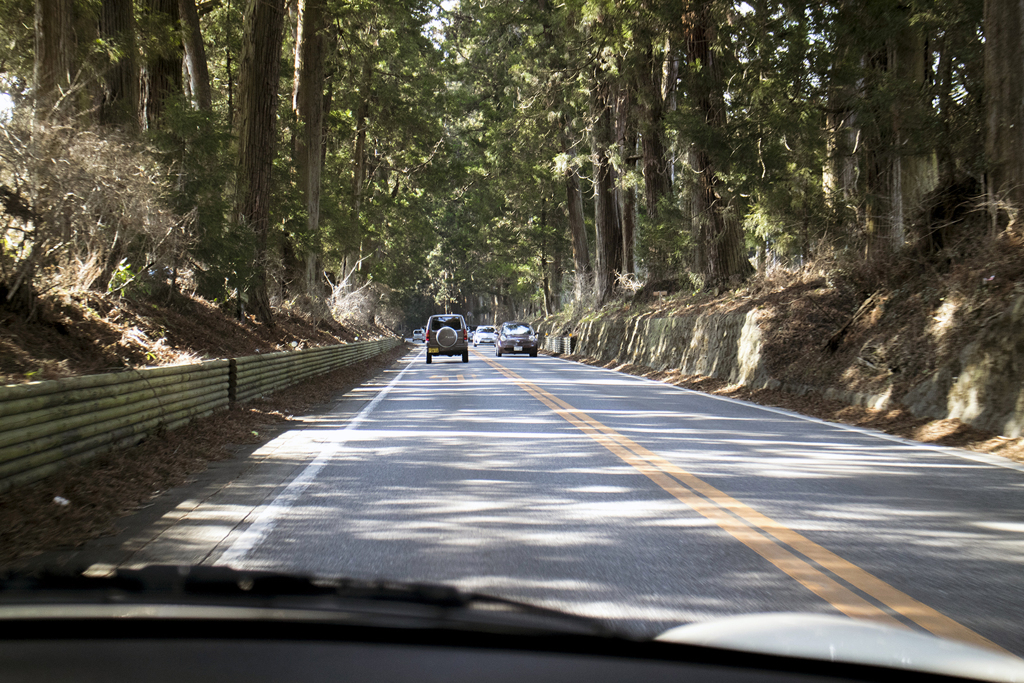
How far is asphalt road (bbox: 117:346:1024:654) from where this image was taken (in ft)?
13.8

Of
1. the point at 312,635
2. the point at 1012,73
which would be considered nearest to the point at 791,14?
the point at 1012,73

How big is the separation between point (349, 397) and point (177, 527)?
11023 millimetres

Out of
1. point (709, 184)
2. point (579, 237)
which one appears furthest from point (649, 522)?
point (579, 237)

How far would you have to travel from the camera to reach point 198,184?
54.9ft

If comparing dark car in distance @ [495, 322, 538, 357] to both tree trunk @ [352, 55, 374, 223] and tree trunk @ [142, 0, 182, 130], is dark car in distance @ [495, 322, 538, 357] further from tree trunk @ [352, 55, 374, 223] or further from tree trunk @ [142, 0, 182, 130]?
tree trunk @ [142, 0, 182, 130]

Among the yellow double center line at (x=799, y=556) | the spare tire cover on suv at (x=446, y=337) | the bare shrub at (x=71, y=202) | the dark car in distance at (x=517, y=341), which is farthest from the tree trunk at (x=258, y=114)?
the dark car in distance at (x=517, y=341)

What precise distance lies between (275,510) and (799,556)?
150 inches

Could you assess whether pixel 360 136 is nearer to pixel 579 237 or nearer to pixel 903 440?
pixel 579 237

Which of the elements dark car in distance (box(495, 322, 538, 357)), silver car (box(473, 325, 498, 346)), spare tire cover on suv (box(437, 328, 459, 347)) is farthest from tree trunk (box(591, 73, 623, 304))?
silver car (box(473, 325, 498, 346))

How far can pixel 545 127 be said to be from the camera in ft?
107

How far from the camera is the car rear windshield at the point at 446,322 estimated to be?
3231 cm

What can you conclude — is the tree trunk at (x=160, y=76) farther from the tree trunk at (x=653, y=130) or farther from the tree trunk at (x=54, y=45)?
the tree trunk at (x=653, y=130)

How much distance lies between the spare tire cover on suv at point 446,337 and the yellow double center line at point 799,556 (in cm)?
2324

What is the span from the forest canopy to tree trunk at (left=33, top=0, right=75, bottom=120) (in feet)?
0.17
